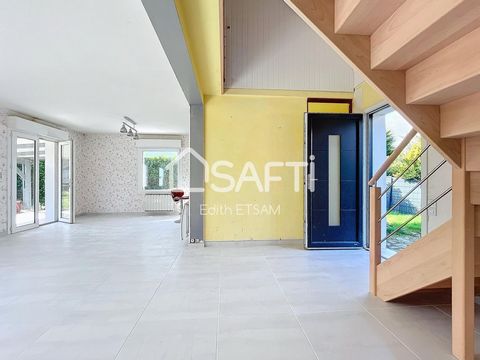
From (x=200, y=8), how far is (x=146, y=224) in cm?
551

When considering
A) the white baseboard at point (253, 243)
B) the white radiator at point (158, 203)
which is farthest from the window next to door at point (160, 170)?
the white baseboard at point (253, 243)

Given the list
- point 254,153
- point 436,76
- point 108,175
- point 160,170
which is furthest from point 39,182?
point 436,76

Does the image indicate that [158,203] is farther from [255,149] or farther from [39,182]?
[255,149]

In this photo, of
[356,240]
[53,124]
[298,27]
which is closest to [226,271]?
[356,240]

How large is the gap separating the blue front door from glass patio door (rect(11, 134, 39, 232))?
19.0 ft

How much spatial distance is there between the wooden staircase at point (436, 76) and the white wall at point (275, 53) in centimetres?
321

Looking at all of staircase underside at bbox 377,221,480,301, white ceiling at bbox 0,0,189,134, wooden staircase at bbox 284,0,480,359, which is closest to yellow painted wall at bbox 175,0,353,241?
white ceiling at bbox 0,0,189,134

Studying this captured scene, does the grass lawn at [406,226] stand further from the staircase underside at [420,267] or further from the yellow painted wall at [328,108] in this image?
the staircase underside at [420,267]

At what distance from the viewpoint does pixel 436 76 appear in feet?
4.12

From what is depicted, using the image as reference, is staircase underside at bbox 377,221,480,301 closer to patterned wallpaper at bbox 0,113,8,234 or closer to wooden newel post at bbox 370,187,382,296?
wooden newel post at bbox 370,187,382,296

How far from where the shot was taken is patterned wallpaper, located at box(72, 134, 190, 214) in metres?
8.59

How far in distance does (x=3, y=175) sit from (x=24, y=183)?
671 mm

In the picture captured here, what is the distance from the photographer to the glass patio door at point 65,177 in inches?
284

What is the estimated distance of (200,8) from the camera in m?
2.10
